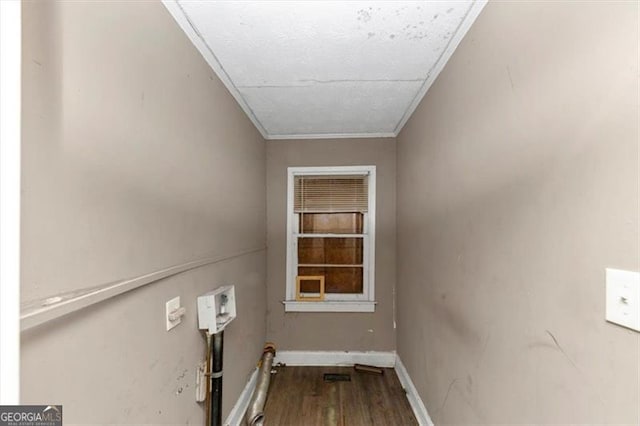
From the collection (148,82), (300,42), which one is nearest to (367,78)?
(300,42)

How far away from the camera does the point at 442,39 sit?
1.57 metres

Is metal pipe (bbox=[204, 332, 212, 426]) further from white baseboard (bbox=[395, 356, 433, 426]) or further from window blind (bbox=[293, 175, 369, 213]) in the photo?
window blind (bbox=[293, 175, 369, 213])

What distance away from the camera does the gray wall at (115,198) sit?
0.70 meters

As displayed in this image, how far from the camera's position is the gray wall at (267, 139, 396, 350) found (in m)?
3.14

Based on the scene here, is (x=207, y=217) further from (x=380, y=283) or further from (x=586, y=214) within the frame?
(x=380, y=283)

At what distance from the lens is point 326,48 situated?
1644 mm

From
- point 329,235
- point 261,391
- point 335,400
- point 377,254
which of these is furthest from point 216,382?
point 377,254

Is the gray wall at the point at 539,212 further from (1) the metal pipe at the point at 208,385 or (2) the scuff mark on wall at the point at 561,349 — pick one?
(1) the metal pipe at the point at 208,385

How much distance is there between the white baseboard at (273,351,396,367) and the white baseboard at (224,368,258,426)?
0.57m

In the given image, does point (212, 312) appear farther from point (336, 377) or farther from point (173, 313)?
point (336, 377)

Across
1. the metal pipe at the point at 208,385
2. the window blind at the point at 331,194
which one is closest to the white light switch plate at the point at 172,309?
the metal pipe at the point at 208,385

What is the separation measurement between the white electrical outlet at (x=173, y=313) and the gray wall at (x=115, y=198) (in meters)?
0.03

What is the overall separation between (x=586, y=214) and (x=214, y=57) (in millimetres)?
1852

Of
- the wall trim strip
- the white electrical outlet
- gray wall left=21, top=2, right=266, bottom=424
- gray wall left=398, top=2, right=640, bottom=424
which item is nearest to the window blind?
gray wall left=398, top=2, right=640, bottom=424
